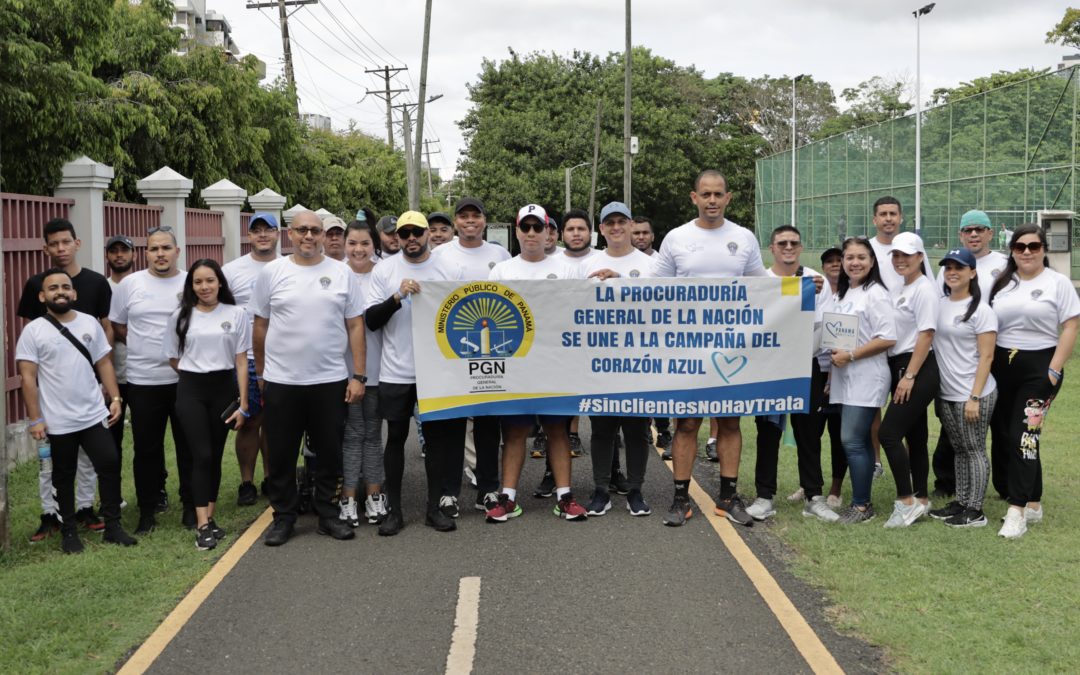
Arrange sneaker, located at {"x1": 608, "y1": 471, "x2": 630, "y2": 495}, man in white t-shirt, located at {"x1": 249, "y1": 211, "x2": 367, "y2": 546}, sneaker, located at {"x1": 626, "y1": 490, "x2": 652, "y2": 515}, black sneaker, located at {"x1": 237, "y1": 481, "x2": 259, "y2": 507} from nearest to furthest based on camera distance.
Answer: man in white t-shirt, located at {"x1": 249, "y1": 211, "x2": 367, "y2": 546} → sneaker, located at {"x1": 626, "y1": 490, "x2": 652, "y2": 515} → black sneaker, located at {"x1": 237, "y1": 481, "x2": 259, "y2": 507} → sneaker, located at {"x1": 608, "y1": 471, "x2": 630, "y2": 495}

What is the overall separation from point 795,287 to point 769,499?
144 cm

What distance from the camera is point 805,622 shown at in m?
5.43

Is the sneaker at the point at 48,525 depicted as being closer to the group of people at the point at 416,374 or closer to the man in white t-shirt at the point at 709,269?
the group of people at the point at 416,374

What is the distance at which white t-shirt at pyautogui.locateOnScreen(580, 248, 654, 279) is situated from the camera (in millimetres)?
7777

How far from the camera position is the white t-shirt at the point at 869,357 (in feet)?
23.5

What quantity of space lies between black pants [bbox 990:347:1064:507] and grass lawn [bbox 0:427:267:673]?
4.98 m

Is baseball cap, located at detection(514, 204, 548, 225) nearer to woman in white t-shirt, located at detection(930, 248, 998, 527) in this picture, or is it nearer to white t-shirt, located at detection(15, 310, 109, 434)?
woman in white t-shirt, located at detection(930, 248, 998, 527)

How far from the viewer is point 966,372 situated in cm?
711

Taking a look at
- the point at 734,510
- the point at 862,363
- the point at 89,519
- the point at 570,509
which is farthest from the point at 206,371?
the point at 862,363

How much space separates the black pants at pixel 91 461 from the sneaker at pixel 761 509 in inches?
161

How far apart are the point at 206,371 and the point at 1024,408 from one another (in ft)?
16.9

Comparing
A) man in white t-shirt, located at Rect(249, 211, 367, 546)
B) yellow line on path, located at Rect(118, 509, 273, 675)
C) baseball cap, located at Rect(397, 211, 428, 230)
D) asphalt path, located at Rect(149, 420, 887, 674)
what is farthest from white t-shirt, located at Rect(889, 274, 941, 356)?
yellow line on path, located at Rect(118, 509, 273, 675)

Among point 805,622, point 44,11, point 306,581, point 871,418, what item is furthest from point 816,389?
point 44,11

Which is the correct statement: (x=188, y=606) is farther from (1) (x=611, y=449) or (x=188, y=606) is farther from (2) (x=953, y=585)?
(2) (x=953, y=585)
